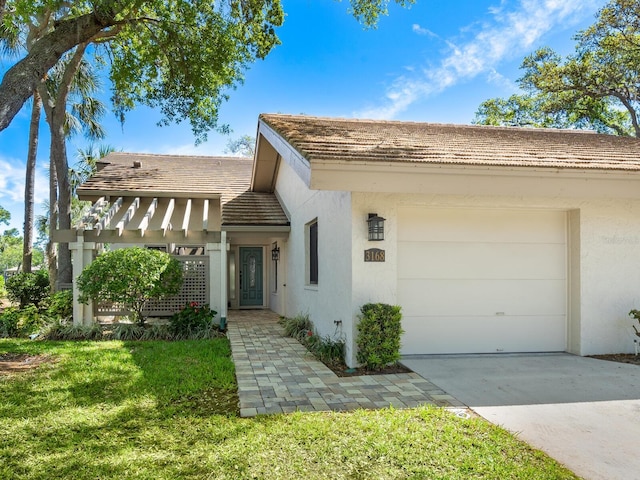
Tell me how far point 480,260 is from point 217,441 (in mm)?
7158

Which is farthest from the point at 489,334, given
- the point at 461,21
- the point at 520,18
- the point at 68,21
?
the point at 520,18

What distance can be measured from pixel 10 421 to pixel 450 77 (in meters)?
24.7

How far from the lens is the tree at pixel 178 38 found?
453 inches

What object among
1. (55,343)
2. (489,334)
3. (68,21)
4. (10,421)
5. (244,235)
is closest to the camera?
(10,421)

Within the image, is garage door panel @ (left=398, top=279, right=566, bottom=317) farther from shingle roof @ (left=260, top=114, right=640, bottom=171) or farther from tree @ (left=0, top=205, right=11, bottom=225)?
tree @ (left=0, top=205, right=11, bottom=225)

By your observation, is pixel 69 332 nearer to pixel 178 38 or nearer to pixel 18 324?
pixel 18 324

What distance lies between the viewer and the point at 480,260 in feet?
32.8

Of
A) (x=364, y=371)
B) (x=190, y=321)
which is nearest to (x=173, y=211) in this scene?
(x=190, y=321)

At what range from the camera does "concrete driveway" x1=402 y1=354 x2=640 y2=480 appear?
16.0 feet

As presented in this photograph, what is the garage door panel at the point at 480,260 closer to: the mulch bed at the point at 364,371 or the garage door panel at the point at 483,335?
the garage door panel at the point at 483,335

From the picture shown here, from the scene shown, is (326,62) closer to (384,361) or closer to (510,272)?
(510,272)

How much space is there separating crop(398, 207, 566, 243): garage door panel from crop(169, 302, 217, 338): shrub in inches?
296

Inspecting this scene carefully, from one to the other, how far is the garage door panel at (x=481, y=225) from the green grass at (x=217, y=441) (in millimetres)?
4467

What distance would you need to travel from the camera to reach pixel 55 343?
478 inches
